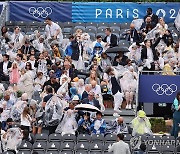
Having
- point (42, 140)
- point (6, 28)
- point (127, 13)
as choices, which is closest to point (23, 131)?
point (42, 140)

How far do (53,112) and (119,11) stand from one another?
9747 mm

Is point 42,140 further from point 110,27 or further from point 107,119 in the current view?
point 110,27

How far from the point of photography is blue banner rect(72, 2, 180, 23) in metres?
38.5

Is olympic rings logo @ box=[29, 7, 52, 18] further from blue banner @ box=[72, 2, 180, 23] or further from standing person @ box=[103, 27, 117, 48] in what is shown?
standing person @ box=[103, 27, 117, 48]

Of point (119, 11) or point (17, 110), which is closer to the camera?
point (17, 110)

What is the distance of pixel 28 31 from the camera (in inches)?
1458

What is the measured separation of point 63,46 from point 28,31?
84.2 inches

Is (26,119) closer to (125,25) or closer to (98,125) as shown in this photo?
(98,125)

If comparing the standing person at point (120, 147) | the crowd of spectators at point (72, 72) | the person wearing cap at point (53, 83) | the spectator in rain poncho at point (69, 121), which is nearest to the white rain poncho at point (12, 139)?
the crowd of spectators at point (72, 72)

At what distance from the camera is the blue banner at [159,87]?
31531mm

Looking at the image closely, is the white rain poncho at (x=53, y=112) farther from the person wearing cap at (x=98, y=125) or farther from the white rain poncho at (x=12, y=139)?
the white rain poncho at (x=12, y=139)

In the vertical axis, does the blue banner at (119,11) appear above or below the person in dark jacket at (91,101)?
above

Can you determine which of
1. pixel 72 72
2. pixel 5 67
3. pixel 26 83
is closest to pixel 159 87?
pixel 72 72

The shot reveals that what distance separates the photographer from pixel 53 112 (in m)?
29.8
